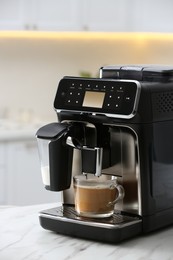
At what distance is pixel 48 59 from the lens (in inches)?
175

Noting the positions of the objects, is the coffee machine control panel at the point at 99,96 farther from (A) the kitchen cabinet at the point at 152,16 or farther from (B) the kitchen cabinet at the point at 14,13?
(A) the kitchen cabinet at the point at 152,16

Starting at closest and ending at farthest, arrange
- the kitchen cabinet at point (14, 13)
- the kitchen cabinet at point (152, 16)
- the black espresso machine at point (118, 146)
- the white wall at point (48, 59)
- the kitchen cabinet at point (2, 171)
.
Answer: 1. the black espresso machine at point (118, 146)
2. the kitchen cabinet at point (2, 171)
3. the kitchen cabinet at point (14, 13)
4. the kitchen cabinet at point (152, 16)
5. the white wall at point (48, 59)

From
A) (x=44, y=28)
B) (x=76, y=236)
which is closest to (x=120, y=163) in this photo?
(x=76, y=236)

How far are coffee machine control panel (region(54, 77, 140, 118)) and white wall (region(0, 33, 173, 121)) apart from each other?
2.67 m

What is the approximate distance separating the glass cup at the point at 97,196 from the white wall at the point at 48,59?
2751 mm

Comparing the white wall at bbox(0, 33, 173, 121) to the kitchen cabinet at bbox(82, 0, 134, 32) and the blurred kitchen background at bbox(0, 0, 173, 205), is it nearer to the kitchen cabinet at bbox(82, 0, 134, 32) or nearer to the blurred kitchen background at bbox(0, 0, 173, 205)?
the blurred kitchen background at bbox(0, 0, 173, 205)

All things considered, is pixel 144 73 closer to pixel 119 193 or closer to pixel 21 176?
pixel 119 193

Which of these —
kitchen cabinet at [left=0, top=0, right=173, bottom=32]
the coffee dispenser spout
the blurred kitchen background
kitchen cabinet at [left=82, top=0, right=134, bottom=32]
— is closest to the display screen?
the coffee dispenser spout

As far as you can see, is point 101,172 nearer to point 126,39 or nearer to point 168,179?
point 168,179

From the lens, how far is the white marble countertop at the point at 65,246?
143 centimetres

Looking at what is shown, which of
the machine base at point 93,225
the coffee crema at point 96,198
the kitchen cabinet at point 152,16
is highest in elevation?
the kitchen cabinet at point 152,16

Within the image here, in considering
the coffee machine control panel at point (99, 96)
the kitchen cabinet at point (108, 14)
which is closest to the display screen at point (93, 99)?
the coffee machine control panel at point (99, 96)

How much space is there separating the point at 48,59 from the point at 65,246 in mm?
3038

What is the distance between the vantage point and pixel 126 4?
4.19m
